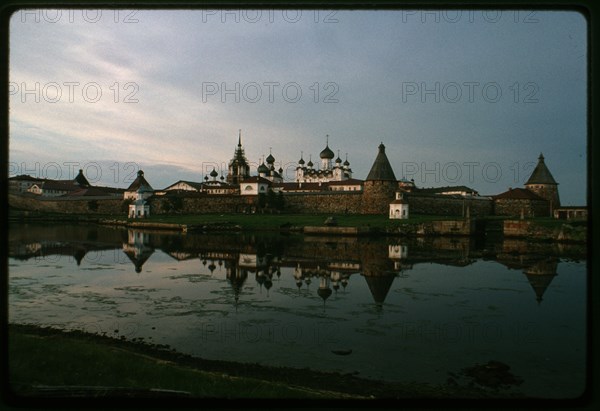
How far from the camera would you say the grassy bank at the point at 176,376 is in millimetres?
3703

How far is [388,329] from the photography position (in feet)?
21.8

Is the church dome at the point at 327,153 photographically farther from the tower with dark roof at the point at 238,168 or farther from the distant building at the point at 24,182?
the distant building at the point at 24,182

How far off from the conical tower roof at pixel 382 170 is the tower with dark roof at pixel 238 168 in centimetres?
2287

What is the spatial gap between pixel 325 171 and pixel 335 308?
50504 mm

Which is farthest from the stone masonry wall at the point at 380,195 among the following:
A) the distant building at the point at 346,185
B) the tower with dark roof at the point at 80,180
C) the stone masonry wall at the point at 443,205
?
the tower with dark roof at the point at 80,180

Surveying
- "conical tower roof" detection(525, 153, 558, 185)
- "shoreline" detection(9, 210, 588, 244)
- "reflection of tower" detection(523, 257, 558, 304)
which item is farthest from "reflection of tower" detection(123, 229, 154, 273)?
"conical tower roof" detection(525, 153, 558, 185)

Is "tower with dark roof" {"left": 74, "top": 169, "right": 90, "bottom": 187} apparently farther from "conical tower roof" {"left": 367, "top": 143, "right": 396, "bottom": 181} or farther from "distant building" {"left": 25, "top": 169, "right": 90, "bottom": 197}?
"conical tower roof" {"left": 367, "top": 143, "right": 396, "bottom": 181}

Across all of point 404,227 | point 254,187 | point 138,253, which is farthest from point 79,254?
point 254,187

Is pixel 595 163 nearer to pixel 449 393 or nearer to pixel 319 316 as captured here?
pixel 449 393

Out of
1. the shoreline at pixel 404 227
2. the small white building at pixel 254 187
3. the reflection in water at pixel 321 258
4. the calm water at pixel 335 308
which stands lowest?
the calm water at pixel 335 308

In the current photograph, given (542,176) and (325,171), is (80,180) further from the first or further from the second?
(542,176)

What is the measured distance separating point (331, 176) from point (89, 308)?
50323 millimetres

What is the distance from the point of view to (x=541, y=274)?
1240 centimetres

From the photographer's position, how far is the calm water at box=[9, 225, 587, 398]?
5.36 metres
